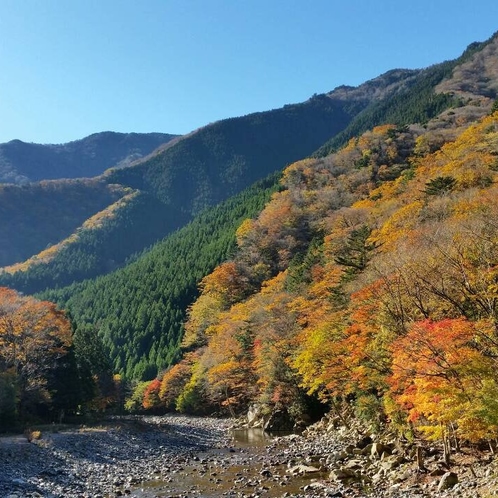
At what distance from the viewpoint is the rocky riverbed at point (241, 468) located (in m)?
19.5

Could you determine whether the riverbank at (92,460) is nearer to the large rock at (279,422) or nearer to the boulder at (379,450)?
the large rock at (279,422)

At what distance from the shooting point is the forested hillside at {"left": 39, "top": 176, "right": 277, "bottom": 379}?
108 meters

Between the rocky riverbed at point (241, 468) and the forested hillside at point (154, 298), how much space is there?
63830 millimetres

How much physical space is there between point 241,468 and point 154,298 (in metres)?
96.1

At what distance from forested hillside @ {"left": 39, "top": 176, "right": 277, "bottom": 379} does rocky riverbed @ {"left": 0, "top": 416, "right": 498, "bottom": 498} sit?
209 ft

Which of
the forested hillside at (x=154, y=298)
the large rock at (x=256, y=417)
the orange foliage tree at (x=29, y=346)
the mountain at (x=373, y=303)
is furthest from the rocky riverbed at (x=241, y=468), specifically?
the forested hillside at (x=154, y=298)

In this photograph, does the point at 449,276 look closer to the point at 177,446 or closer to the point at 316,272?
the point at 177,446

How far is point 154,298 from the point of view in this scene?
120 m

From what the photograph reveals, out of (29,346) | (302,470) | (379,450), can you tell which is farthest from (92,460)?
(29,346)

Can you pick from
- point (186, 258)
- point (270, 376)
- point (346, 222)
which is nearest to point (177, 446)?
point (270, 376)

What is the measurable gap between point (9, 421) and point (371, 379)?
98.7 ft

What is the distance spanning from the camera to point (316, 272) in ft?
179

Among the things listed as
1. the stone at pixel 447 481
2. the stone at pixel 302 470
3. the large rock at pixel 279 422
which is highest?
the stone at pixel 447 481

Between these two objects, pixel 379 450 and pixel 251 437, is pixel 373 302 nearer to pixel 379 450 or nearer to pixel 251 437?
pixel 379 450
